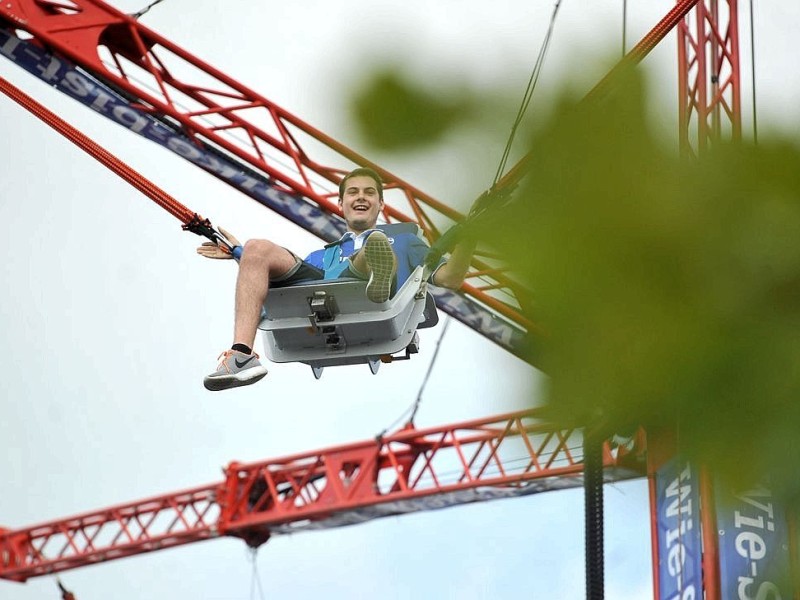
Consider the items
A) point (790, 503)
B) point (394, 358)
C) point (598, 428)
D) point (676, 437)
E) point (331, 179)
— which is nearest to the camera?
point (790, 503)

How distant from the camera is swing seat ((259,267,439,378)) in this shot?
4.85 metres

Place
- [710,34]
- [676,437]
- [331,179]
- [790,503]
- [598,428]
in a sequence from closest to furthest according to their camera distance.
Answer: [790,503], [676,437], [598,428], [331,179], [710,34]

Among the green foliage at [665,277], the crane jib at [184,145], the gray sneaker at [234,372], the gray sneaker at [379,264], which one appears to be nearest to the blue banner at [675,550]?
the crane jib at [184,145]

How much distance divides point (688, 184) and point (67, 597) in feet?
62.5

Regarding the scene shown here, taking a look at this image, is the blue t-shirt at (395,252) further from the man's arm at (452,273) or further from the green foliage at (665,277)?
the green foliage at (665,277)

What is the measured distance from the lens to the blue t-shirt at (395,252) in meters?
4.92

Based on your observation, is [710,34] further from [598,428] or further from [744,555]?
[598,428]

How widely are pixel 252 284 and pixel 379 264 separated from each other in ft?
1.27

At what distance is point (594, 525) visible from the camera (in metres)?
2.72

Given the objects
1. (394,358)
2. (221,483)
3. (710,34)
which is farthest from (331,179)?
(221,483)

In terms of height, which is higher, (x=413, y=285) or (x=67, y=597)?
(x=413, y=285)

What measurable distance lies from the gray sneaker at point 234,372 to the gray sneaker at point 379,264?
1.29 feet

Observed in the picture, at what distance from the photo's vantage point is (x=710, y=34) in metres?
12.0

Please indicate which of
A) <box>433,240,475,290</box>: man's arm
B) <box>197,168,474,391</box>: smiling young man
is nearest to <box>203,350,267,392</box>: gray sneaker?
<box>197,168,474,391</box>: smiling young man
